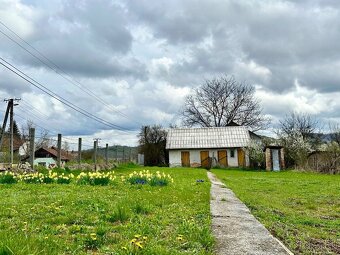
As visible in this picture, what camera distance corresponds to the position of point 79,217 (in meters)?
5.69

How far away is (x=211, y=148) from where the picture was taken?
146 feet

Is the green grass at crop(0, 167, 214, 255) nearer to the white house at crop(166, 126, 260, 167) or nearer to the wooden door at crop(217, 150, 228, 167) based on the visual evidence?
the white house at crop(166, 126, 260, 167)

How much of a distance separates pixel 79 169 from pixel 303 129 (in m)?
40.4

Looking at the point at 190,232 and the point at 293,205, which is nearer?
the point at 190,232

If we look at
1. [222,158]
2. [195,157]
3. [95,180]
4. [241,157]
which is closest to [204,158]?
[195,157]

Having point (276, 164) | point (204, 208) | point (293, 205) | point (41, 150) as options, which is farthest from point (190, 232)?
point (41, 150)

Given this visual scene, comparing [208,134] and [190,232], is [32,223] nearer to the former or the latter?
[190,232]

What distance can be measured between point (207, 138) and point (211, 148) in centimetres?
200

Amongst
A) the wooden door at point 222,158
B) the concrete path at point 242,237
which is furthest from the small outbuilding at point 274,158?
the concrete path at point 242,237

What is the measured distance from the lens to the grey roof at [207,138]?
146ft

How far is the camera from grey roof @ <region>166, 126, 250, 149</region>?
146ft

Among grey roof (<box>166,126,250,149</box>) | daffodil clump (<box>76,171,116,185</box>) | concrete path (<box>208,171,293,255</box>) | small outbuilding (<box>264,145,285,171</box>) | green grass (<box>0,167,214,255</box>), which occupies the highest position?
grey roof (<box>166,126,250,149</box>)

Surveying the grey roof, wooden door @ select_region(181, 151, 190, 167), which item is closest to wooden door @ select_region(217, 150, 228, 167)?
the grey roof

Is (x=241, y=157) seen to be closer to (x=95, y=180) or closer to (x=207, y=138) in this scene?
(x=207, y=138)
